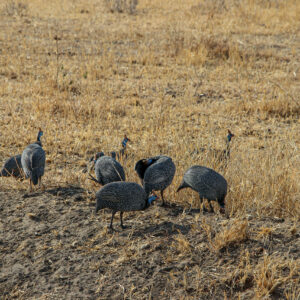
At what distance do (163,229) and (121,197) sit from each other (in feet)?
1.57

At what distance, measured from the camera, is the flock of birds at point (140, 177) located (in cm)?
398

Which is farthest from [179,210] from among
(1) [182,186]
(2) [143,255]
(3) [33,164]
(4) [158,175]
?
(3) [33,164]

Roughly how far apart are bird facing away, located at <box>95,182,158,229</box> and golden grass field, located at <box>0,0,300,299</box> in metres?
0.21

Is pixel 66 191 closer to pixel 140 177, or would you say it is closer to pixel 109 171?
pixel 109 171

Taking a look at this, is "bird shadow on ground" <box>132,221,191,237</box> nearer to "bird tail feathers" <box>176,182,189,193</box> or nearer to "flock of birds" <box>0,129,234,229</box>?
"flock of birds" <box>0,129,234,229</box>

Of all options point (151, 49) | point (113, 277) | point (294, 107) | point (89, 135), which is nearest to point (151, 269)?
point (113, 277)

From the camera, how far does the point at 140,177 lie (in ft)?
15.4

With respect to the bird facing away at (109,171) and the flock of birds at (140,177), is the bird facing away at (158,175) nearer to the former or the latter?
the flock of birds at (140,177)

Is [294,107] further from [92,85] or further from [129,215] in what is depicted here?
[129,215]

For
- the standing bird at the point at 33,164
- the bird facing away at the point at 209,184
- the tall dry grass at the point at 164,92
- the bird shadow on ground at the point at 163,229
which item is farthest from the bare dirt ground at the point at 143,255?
the tall dry grass at the point at 164,92

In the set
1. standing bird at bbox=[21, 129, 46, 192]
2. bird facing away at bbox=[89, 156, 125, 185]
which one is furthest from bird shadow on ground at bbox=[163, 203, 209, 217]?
standing bird at bbox=[21, 129, 46, 192]

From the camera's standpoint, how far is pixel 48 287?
337 cm

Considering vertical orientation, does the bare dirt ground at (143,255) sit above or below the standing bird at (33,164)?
below

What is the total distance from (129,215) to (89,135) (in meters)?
2.80
